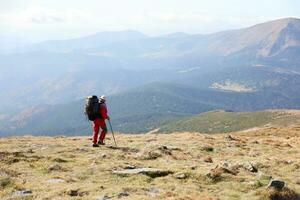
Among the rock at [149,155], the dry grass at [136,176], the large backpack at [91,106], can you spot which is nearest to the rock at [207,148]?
the dry grass at [136,176]

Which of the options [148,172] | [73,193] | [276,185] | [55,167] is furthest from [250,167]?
[73,193]

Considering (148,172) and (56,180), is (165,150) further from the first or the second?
(56,180)

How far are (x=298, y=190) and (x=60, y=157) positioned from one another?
11946mm

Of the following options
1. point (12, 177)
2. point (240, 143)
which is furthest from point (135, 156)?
point (240, 143)

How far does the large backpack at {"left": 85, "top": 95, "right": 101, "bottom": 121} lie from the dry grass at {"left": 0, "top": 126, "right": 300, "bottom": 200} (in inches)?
82.4

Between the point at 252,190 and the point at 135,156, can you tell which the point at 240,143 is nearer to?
the point at 135,156

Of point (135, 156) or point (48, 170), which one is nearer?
point (48, 170)

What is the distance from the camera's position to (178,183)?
18.2m

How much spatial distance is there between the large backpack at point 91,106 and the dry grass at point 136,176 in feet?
6.87

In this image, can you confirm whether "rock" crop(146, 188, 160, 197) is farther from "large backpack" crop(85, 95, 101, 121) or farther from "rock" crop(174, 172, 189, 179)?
"large backpack" crop(85, 95, 101, 121)

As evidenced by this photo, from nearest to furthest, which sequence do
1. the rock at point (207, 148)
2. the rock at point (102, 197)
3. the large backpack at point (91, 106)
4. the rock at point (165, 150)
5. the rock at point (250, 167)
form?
the rock at point (102, 197) → the rock at point (250, 167) → the rock at point (165, 150) → the large backpack at point (91, 106) → the rock at point (207, 148)

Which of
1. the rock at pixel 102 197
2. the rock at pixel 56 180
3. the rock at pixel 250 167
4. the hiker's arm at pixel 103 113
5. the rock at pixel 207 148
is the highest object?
the hiker's arm at pixel 103 113

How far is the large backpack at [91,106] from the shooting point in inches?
1101

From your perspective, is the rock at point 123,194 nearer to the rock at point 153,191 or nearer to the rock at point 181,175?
the rock at point 153,191
